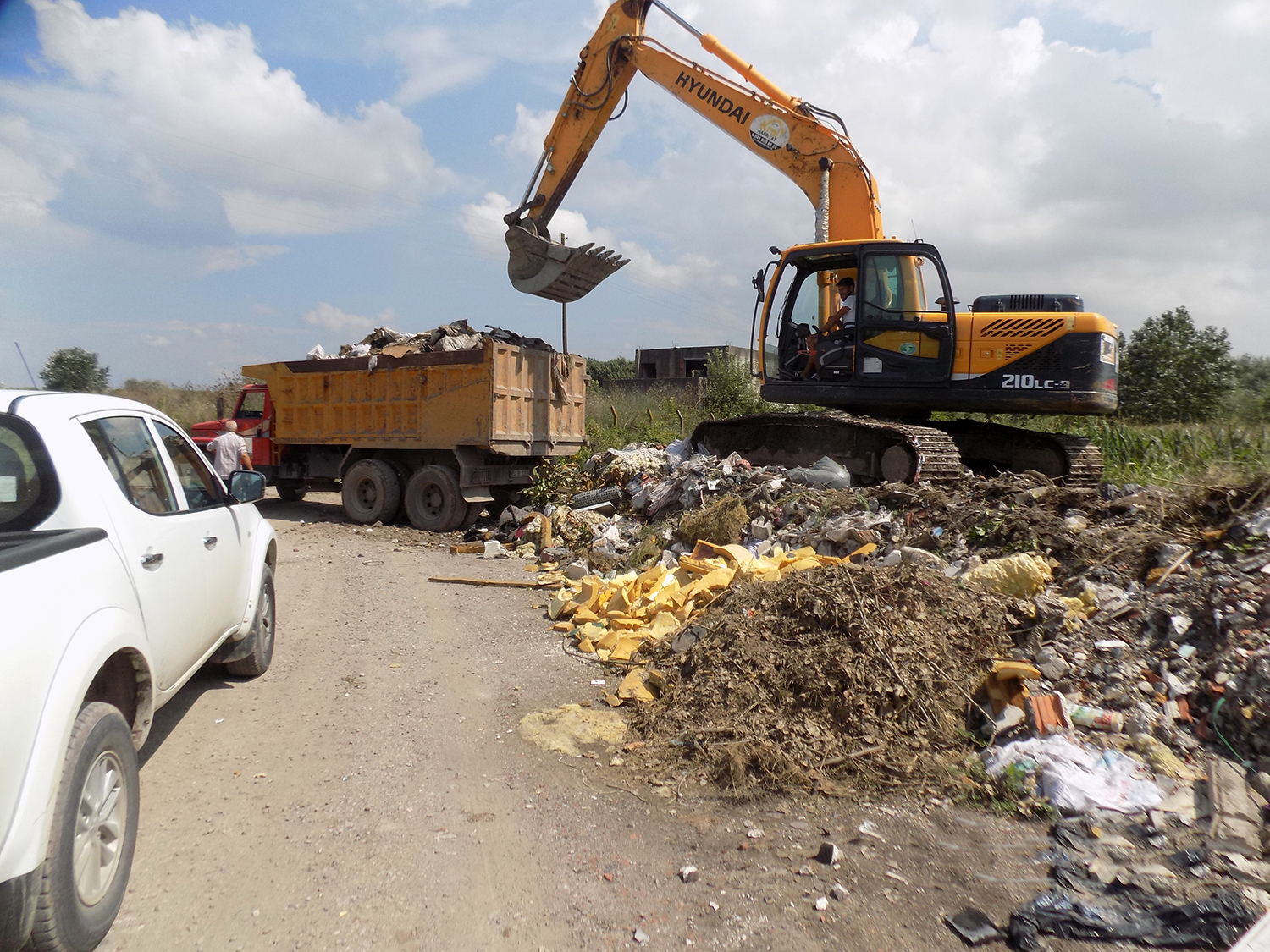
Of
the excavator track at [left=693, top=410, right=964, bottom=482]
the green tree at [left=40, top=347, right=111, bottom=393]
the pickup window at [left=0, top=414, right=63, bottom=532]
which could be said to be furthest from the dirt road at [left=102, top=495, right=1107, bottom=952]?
the green tree at [left=40, top=347, right=111, bottom=393]

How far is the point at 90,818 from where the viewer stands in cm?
253

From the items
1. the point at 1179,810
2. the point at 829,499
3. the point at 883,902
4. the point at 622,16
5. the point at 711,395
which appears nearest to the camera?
the point at 883,902

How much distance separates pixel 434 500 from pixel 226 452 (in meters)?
2.78

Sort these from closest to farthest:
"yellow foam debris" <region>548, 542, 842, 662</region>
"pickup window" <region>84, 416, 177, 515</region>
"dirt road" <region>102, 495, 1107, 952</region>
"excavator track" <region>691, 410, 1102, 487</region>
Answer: "dirt road" <region>102, 495, 1107, 952</region> < "pickup window" <region>84, 416, 177, 515</region> < "yellow foam debris" <region>548, 542, 842, 662</region> < "excavator track" <region>691, 410, 1102, 487</region>

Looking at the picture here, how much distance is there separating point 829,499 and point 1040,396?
2698 mm

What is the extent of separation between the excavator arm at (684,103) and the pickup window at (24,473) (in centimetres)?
821

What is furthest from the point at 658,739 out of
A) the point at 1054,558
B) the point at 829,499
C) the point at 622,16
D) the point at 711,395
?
the point at 711,395

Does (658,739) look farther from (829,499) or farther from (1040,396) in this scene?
(1040,396)

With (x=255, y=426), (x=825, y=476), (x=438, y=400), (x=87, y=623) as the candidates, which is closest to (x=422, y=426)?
(x=438, y=400)

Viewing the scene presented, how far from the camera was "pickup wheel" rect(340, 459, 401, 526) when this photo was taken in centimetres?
1130

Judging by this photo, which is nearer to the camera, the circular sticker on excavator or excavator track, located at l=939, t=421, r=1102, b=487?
excavator track, located at l=939, t=421, r=1102, b=487

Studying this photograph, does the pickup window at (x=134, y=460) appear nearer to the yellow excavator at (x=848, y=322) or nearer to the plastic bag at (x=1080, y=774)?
the plastic bag at (x=1080, y=774)

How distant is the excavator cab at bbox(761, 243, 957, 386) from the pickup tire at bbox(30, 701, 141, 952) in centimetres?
822

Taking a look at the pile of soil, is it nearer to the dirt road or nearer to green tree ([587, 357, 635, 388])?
the dirt road
